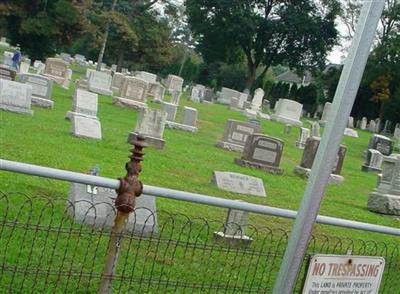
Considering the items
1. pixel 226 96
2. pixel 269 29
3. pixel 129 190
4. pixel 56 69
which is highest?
pixel 269 29

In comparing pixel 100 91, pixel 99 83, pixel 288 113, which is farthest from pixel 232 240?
pixel 288 113

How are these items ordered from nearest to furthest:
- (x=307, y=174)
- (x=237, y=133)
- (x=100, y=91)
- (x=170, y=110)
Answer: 1. (x=307, y=174)
2. (x=237, y=133)
3. (x=170, y=110)
4. (x=100, y=91)

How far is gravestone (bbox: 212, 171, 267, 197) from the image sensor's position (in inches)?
461

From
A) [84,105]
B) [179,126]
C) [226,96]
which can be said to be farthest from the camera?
[226,96]

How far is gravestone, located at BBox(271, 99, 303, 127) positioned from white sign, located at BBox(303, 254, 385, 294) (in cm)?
3145

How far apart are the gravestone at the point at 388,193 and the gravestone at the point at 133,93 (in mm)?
13684

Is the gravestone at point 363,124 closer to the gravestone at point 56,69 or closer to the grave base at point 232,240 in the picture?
the gravestone at point 56,69

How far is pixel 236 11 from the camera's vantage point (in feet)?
184

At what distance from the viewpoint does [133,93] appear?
27203 millimetres

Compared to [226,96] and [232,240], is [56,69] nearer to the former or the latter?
[226,96]

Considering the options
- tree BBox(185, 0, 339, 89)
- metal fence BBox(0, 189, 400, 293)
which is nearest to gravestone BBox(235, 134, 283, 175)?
metal fence BBox(0, 189, 400, 293)

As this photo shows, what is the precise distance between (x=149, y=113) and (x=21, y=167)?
42.8 ft

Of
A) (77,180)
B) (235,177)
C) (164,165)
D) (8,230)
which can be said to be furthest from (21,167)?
(164,165)

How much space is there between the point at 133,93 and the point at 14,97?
1004 centimetres
